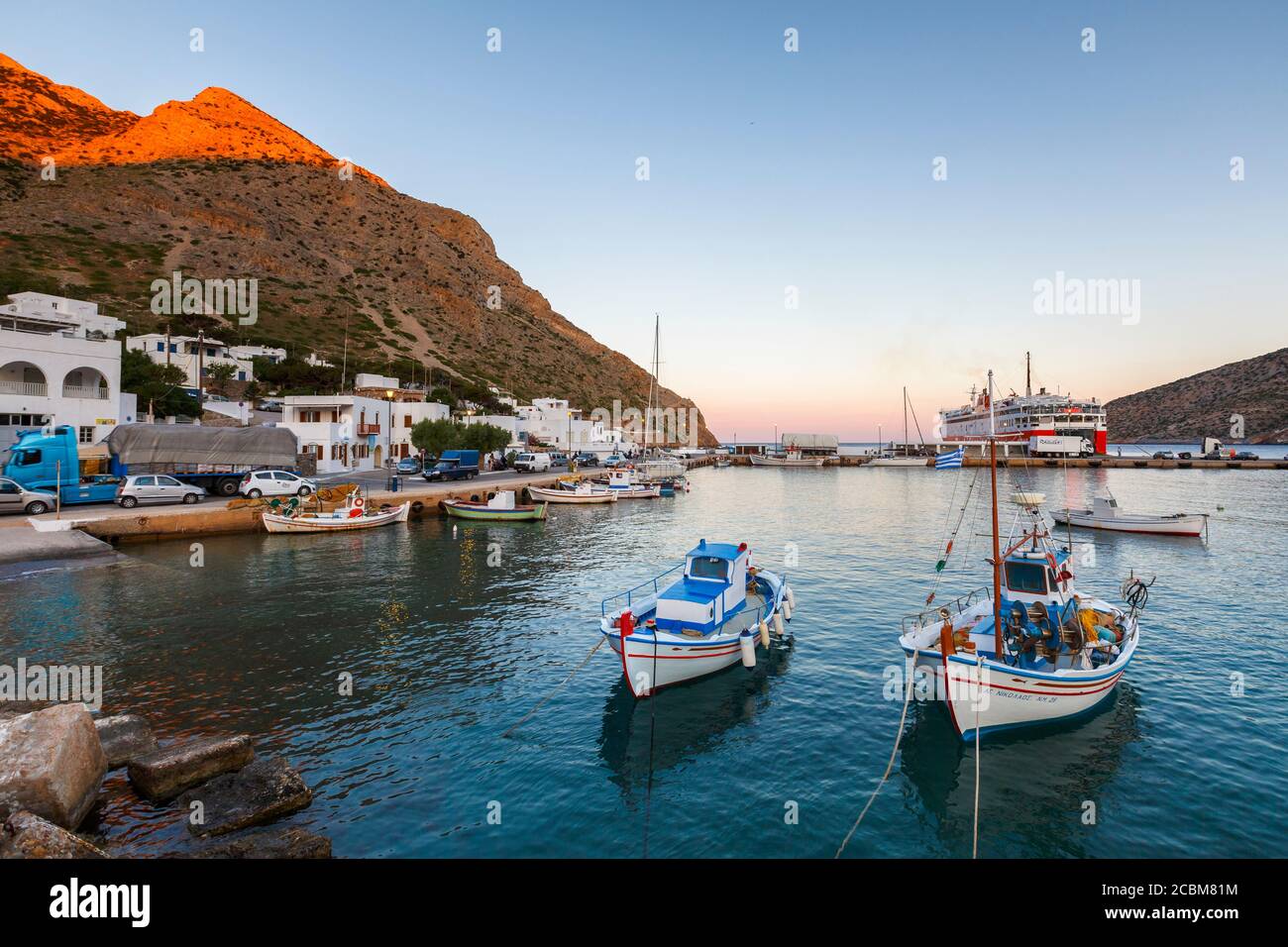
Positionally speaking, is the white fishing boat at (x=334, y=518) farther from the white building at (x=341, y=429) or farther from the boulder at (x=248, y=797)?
the boulder at (x=248, y=797)

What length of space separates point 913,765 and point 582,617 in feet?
46.6

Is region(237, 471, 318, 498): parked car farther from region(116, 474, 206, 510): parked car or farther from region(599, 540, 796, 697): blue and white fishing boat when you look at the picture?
region(599, 540, 796, 697): blue and white fishing boat

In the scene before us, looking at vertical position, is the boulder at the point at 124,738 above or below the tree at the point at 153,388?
below

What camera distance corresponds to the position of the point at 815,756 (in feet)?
47.7

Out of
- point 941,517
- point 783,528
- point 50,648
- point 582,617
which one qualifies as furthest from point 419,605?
point 941,517

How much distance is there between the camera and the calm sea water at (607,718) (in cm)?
1166

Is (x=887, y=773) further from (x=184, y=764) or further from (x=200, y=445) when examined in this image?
(x=200, y=445)

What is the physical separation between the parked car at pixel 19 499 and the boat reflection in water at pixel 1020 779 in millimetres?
45690

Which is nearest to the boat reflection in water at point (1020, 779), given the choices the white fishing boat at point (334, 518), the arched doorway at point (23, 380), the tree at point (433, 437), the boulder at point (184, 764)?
the boulder at point (184, 764)

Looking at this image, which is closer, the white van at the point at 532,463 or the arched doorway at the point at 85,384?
the arched doorway at the point at 85,384

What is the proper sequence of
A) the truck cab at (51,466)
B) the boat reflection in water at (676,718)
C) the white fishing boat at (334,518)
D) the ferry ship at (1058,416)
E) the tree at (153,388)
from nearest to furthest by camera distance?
the boat reflection in water at (676,718), the truck cab at (51,466), the white fishing boat at (334,518), the tree at (153,388), the ferry ship at (1058,416)

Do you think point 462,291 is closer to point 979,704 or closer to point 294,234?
point 294,234

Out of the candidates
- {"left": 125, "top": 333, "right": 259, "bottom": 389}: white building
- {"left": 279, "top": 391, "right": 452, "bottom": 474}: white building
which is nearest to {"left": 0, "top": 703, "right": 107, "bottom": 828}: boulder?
{"left": 279, "top": 391, "right": 452, "bottom": 474}: white building

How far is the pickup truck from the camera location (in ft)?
213
